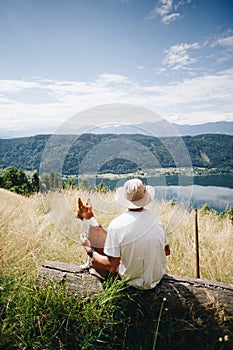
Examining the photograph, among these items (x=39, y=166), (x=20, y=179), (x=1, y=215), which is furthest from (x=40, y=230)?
(x=20, y=179)

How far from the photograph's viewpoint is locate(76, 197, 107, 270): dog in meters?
2.42

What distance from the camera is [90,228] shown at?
2.47m

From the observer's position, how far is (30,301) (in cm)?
244

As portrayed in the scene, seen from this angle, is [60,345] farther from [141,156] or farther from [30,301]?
[141,156]

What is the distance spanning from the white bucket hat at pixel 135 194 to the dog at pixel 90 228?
34cm

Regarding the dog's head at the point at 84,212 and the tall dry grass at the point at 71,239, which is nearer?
the dog's head at the point at 84,212

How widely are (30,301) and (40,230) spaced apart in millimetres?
1825

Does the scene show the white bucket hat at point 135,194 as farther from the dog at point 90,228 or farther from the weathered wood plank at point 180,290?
the weathered wood plank at point 180,290

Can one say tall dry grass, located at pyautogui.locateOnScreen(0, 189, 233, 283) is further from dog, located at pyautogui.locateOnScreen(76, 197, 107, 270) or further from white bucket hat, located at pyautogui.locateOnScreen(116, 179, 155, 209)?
white bucket hat, located at pyautogui.locateOnScreen(116, 179, 155, 209)

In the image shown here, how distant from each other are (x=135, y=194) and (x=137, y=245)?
37 cm

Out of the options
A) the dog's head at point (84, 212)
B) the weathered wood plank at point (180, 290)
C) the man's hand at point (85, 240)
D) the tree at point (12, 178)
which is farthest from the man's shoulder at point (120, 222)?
the tree at point (12, 178)

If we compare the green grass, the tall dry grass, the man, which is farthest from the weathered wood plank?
the tall dry grass

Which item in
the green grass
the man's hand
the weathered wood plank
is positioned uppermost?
the man's hand

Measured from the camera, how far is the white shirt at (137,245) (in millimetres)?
2160
